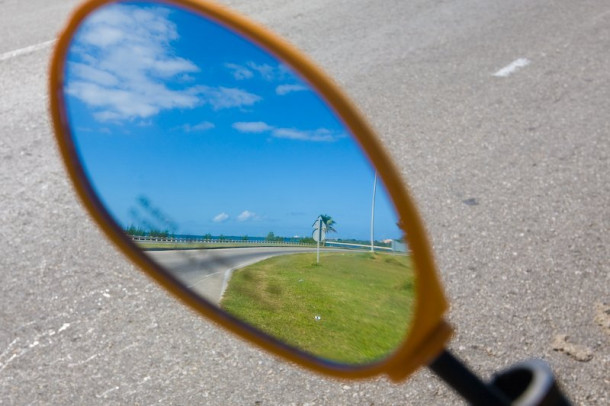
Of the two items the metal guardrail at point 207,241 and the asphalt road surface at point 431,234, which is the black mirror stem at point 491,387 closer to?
the metal guardrail at point 207,241

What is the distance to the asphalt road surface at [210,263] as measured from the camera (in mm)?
1064

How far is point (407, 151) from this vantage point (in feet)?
13.7

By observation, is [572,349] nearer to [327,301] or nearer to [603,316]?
[603,316]

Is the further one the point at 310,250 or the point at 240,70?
the point at 310,250

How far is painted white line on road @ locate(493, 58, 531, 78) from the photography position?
5172 mm

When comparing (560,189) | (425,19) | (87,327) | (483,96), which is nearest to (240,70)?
(87,327)

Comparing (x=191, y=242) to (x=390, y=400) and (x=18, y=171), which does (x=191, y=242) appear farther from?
(x=18, y=171)

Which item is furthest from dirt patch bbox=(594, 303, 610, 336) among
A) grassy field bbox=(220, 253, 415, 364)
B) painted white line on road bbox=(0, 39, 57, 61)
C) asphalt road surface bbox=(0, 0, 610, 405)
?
painted white line on road bbox=(0, 39, 57, 61)

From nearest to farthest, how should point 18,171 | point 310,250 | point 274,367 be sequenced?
point 310,250 < point 274,367 < point 18,171

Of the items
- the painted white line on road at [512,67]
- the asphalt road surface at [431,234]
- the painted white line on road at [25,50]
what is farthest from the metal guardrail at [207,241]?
the painted white line on road at [25,50]

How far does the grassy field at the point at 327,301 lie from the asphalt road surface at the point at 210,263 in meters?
0.01

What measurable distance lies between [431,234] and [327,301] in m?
2.37

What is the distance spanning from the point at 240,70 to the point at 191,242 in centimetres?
29

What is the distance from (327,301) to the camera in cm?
108
